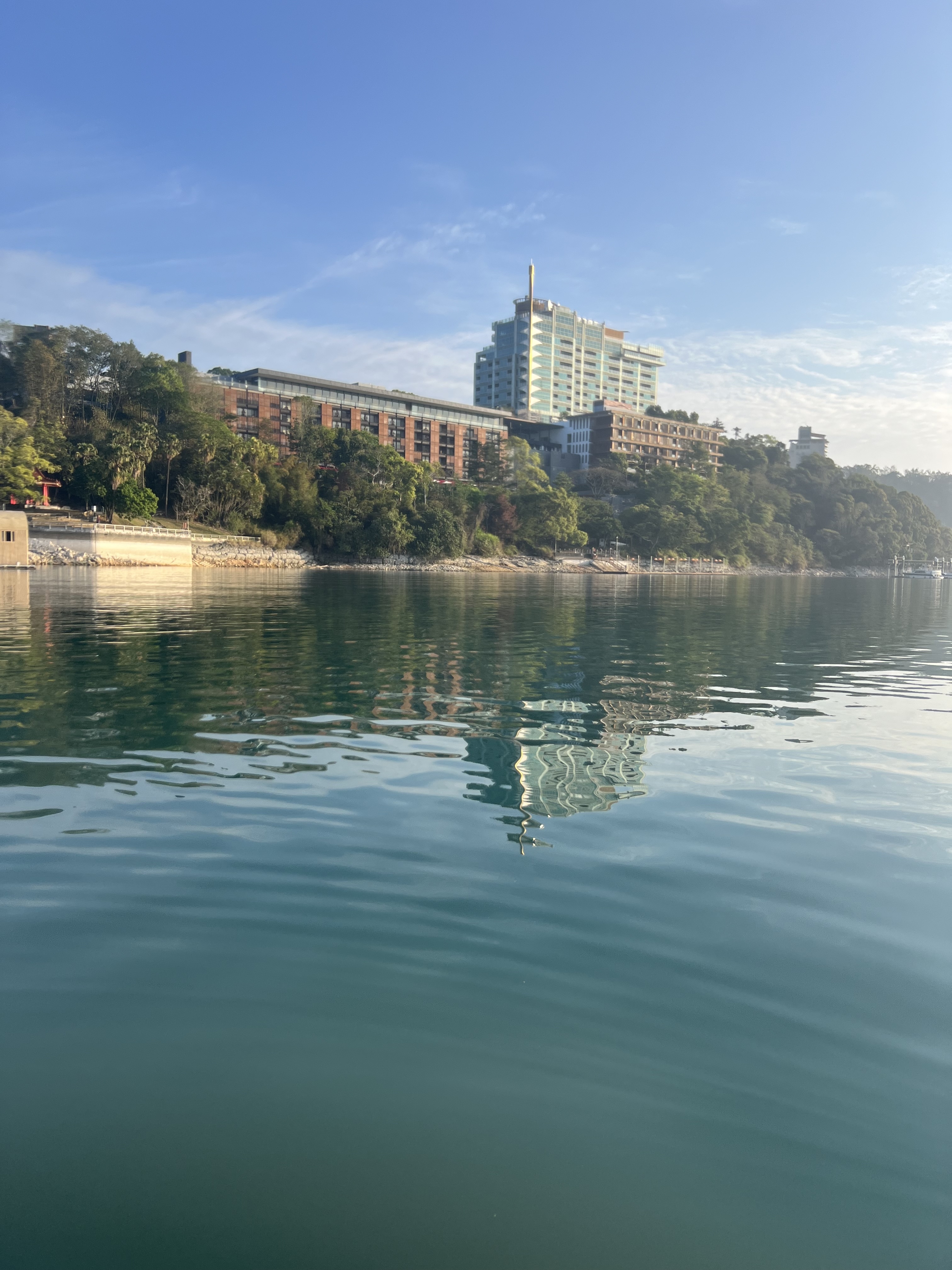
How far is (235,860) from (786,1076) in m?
4.59

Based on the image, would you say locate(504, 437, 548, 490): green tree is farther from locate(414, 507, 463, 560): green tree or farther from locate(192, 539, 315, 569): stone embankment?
locate(192, 539, 315, 569): stone embankment

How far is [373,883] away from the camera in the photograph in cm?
663

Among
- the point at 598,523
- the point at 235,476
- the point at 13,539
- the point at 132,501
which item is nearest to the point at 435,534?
the point at 235,476

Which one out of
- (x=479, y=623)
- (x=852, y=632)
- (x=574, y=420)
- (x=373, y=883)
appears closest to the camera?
(x=373, y=883)

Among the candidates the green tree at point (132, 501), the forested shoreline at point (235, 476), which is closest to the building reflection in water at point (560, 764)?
the forested shoreline at point (235, 476)

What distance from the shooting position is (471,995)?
4.95 m

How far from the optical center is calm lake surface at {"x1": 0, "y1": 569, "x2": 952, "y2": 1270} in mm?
3330

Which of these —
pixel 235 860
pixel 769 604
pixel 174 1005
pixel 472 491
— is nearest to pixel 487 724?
pixel 235 860

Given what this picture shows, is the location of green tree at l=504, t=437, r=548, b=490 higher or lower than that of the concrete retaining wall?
higher

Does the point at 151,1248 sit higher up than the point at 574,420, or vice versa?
the point at 574,420

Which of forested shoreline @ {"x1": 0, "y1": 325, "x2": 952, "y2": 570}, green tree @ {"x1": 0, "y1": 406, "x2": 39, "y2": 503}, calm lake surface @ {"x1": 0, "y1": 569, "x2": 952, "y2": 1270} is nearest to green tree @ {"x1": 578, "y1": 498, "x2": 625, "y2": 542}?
forested shoreline @ {"x1": 0, "y1": 325, "x2": 952, "y2": 570}

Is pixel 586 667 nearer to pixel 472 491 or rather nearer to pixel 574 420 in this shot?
pixel 472 491

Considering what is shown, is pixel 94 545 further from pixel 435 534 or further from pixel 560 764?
pixel 560 764

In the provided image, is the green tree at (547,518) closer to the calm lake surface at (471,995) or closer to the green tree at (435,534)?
the green tree at (435,534)
